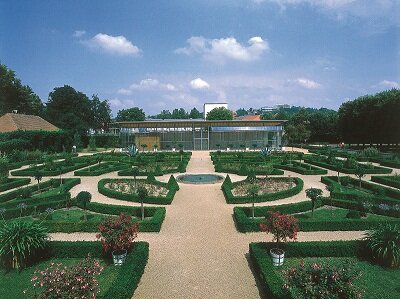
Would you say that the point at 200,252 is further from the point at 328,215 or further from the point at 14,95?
the point at 14,95

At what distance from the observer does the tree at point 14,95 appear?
2389 inches

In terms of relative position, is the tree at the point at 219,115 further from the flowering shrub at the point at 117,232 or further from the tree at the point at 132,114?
the flowering shrub at the point at 117,232

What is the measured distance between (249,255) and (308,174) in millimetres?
20879

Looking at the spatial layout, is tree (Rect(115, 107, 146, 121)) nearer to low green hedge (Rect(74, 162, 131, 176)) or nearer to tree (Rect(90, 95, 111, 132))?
tree (Rect(90, 95, 111, 132))

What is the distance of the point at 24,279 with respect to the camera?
11.0 meters

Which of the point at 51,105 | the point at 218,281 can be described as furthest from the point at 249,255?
the point at 51,105

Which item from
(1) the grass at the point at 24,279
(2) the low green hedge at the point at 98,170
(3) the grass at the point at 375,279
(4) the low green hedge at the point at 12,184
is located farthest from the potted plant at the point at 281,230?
(2) the low green hedge at the point at 98,170

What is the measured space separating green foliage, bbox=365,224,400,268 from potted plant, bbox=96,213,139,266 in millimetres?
9849

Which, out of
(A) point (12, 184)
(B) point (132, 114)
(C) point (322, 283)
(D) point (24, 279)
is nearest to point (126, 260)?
(D) point (24, 279)

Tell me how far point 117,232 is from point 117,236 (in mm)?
153

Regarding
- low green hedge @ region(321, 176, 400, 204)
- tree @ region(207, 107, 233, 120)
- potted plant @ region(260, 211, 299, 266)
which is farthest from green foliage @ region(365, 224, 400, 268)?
tree @ region(207, 107, 233, 120)

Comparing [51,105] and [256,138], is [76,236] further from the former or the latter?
[51,105]

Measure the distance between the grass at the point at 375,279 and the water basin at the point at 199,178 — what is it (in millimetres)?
15520

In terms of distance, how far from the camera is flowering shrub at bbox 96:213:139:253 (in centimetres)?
1161
